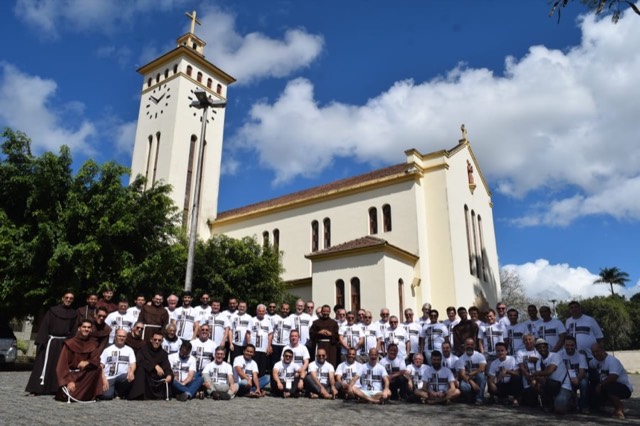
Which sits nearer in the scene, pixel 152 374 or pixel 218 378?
pixel 152 374

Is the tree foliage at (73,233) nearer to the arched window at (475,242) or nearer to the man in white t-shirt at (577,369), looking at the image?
the man in white t-shirt at (577,369)

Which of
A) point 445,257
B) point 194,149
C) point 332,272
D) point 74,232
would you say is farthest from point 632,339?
point 74,232

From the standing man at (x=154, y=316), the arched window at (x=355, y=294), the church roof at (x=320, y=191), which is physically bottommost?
the standing man at (x=154, y=316)

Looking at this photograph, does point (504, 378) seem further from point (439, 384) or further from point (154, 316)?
point (154, 316)

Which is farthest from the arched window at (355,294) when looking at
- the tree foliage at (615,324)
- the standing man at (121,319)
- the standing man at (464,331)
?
the tree foliage at (615,324)

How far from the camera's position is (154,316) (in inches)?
407

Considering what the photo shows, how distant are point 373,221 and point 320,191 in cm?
502

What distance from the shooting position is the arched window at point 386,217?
2461 cm

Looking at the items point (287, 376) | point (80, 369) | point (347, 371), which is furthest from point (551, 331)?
point (80, 369)

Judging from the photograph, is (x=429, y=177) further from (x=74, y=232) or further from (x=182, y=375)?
(x=182, y=375)

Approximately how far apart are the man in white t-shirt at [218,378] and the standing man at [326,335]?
2033 millimetres

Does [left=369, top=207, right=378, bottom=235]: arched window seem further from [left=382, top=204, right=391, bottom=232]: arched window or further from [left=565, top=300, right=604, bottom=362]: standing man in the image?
[left=565, top=300, right=604, bottom=362]: standing man

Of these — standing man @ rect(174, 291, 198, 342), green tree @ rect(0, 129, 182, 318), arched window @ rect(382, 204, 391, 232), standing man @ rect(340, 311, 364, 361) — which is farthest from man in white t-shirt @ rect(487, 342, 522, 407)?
arched window @ rect(382, 204, 391, 232)

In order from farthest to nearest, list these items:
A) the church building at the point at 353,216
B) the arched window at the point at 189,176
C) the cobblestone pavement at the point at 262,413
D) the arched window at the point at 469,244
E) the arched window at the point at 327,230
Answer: the arched window at the point at 189,176 < the arched window at the point at 327,230 < the arched window at the point at 469,244 < the church building at the point at 353,216 < the cobblestone pavement at the point at 262,413
